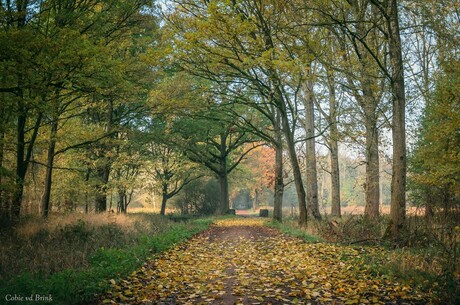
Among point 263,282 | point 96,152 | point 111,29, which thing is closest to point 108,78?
point 111,29

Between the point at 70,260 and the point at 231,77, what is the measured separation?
11.0 metres

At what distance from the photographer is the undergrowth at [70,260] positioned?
14.8 feet

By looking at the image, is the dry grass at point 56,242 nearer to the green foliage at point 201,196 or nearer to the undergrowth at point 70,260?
the undergrowth at point 70,260

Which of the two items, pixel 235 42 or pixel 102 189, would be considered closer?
pixel 235 42

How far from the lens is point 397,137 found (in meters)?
8.95

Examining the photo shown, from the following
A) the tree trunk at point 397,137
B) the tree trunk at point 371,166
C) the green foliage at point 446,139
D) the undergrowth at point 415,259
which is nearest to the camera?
the undergrowth at point 415,259

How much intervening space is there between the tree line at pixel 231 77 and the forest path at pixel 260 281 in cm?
335

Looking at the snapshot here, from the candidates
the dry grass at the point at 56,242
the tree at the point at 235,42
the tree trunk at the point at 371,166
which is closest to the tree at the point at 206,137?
the tree at the point at 235,42

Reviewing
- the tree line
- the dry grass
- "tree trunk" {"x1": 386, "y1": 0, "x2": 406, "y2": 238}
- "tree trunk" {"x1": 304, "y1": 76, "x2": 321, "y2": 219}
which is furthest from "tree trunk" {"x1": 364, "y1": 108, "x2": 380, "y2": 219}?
the dry grass

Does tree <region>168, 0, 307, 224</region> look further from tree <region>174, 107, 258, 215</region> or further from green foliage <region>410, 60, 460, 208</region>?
tree <region>174, 107, 258, 215</region>

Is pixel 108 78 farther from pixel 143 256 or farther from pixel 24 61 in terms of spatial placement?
pixel 143 256

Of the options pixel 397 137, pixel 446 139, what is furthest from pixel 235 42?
pixel 446 139

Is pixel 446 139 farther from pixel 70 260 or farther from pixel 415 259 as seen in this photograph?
pixel 70 260

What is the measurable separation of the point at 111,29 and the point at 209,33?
5239 mm
